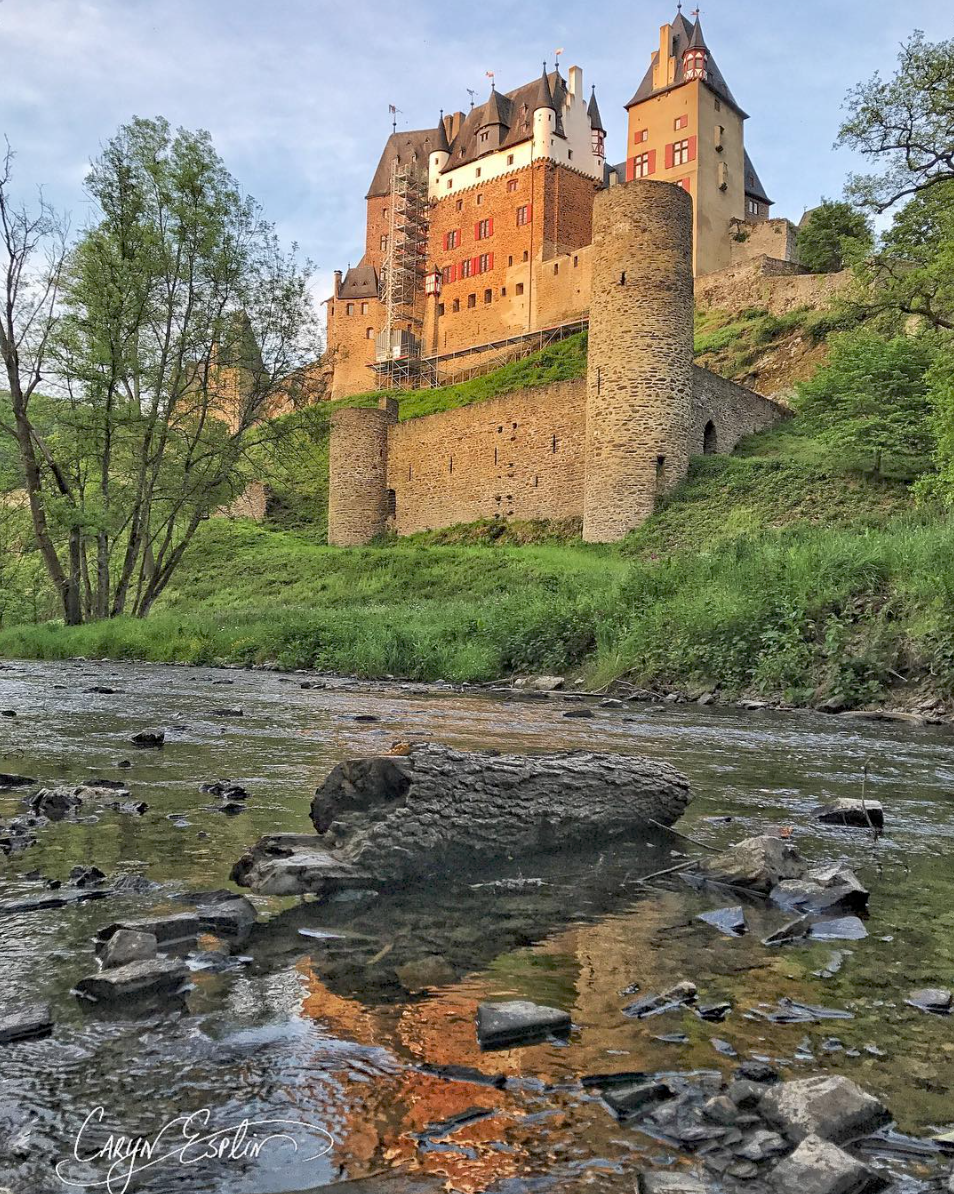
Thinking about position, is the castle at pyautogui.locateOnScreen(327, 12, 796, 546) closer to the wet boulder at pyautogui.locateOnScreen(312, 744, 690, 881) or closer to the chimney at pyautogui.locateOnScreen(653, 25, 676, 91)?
the chimney at pyautogui.locateOnScreen(653, 25, 676, 91)

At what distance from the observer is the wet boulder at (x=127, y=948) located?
2121mm

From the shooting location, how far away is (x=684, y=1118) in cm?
154

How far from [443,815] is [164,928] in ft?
3.81

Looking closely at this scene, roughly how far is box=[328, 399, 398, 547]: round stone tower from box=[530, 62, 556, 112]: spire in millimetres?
32807

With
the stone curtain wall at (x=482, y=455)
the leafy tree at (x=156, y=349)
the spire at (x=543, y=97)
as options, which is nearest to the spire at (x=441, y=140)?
the spire at (x=543, y=97)

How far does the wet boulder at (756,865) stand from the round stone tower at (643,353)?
24.3 meters

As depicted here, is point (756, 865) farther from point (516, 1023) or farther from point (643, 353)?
point (643, 353)

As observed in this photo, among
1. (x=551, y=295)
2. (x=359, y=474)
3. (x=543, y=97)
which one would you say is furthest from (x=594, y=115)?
(x=359, y=474)

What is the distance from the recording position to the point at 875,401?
25.5m

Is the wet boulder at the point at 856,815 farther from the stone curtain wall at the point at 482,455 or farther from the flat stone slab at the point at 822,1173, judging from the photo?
the stone curtain wall at the point at 482,455

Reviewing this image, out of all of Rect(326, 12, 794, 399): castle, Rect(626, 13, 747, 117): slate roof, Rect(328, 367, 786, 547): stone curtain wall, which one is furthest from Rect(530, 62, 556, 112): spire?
Rect(328, 367, 786, 547): stone curtain wall

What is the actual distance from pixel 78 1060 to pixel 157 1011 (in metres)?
0.23

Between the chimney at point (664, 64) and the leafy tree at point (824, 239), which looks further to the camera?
the chimney at point (664, 64)

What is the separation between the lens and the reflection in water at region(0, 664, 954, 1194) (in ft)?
4.83
